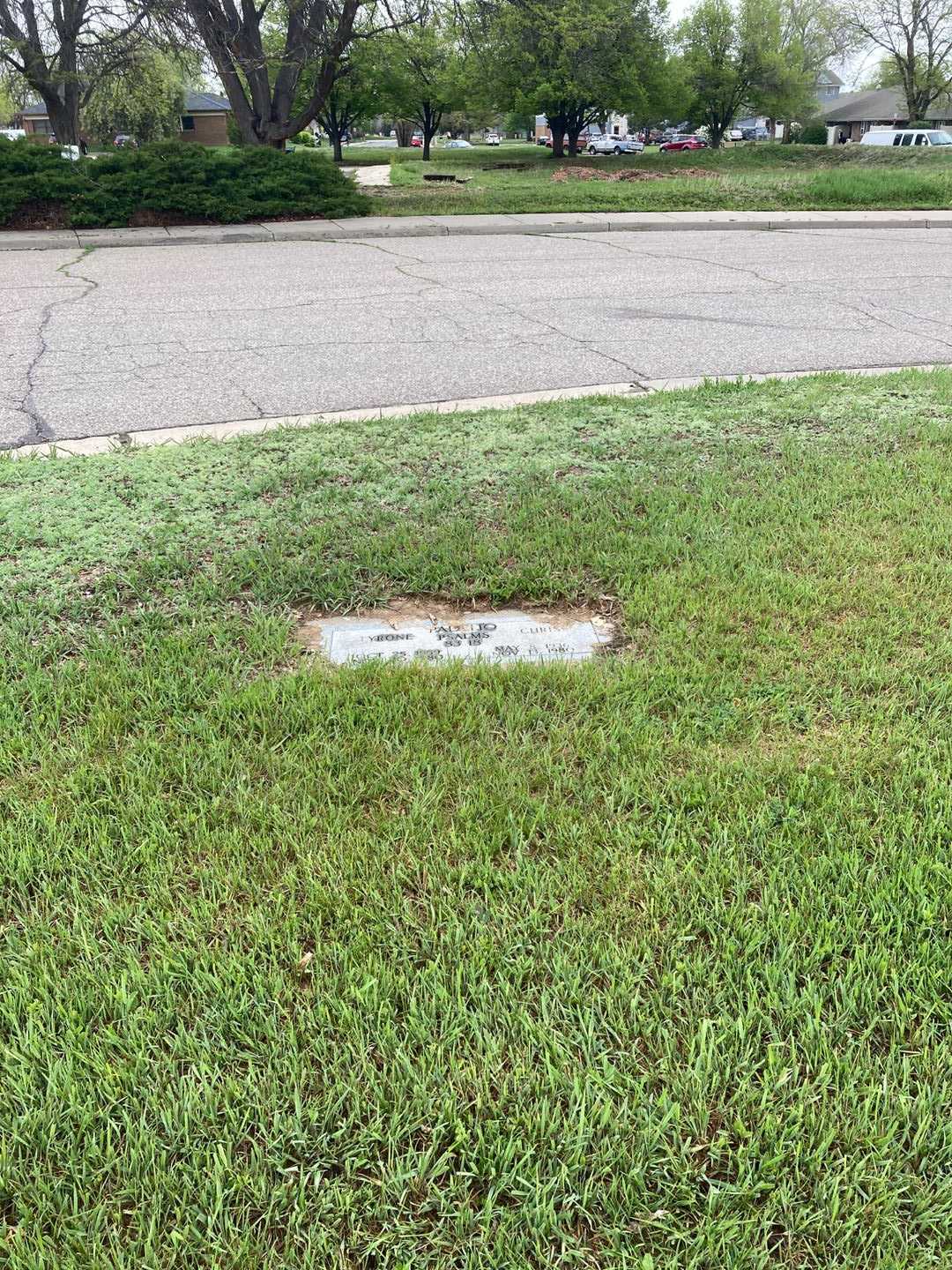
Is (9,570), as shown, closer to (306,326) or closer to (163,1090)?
(163,1090)

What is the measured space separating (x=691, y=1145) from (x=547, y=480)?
332 cm

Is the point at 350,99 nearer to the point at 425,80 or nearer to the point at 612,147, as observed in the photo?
the point at 425,80

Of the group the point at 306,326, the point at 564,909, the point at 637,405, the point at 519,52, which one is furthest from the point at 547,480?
the point at 519,52

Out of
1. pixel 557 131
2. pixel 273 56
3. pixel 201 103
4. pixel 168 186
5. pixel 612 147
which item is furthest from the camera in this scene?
pixel 201 103

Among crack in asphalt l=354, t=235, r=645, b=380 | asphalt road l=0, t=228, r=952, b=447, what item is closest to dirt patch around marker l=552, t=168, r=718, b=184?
asphalt road l=0, t=228, r=952, b=447

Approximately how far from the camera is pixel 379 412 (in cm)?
571

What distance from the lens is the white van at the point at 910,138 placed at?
44.0 metres

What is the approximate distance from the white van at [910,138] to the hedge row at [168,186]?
34415 mm

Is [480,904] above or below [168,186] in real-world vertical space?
below

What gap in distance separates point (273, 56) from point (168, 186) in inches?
293

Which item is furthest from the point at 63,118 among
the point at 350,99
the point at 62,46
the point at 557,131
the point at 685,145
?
the point at 685,145

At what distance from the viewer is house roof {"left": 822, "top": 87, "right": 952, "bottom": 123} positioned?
7056 cm

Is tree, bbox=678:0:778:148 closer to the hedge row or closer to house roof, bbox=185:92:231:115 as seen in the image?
the hedge row

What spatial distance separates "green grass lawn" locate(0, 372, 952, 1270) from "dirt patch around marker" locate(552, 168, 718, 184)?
77.2 feet
